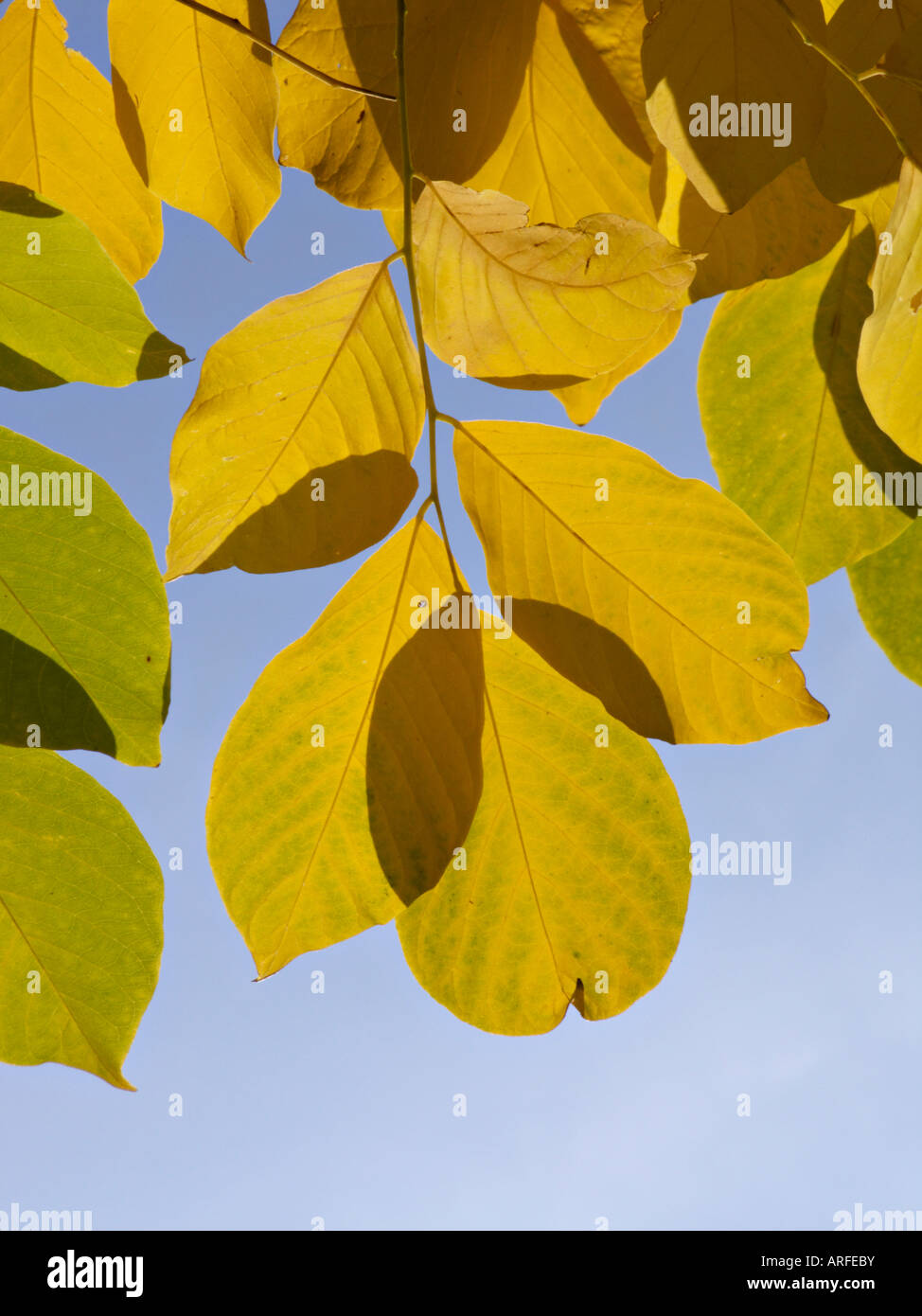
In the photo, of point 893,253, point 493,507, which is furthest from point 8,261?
point 893,253

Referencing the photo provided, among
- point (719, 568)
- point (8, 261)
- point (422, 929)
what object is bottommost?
point (422, 929)

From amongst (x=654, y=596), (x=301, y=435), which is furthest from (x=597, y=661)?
(x=301, y=435)

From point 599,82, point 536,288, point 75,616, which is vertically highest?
point 599,82

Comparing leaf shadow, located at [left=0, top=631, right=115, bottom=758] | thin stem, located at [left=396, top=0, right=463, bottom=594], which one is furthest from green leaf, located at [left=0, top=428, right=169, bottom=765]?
thin stem, located at [left=396, top=0, right=463, bottom=594]

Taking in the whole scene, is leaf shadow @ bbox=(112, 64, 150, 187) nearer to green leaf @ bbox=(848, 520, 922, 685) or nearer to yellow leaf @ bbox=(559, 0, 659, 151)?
yellow leaf @ bbox=(559, 0, 659, 151)

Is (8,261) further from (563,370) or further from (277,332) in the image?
(563,370)

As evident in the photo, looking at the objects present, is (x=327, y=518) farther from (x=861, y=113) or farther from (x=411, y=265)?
(x=861, y=113)
